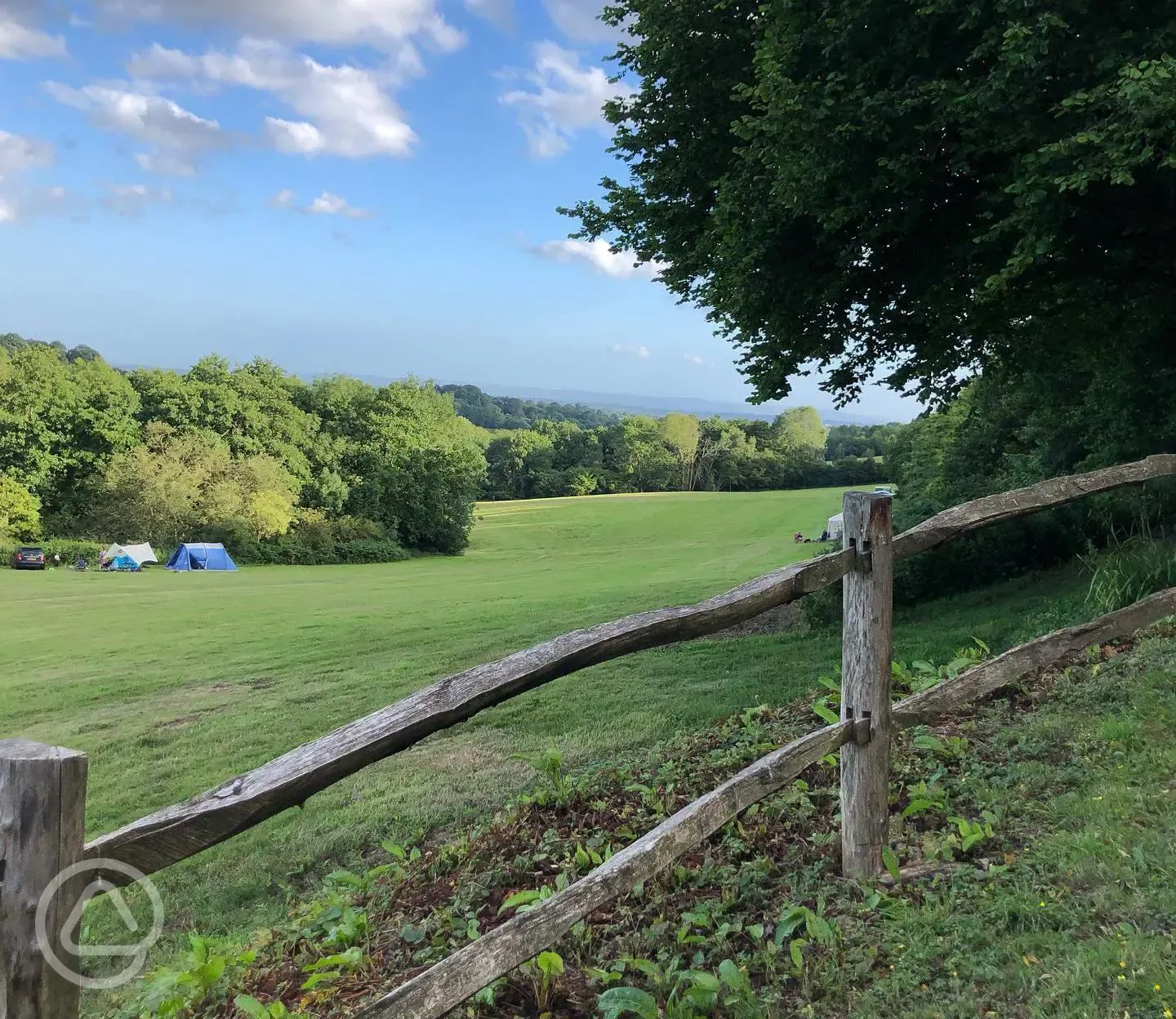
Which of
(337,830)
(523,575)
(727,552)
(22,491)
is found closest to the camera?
(337,830)

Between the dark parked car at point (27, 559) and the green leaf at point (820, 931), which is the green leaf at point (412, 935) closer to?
the green leaf at point (820, 931)

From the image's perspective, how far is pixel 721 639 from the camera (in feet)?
38.7

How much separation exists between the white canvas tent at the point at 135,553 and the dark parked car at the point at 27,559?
274 cm

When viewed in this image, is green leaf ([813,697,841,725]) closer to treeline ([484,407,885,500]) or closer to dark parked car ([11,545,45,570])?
dark parked car ([11,545,45,570])

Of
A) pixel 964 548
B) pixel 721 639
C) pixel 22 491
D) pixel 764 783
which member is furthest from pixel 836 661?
pixel 22 491

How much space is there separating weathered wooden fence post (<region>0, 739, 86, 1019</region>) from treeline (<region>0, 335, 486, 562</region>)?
50.2 metres

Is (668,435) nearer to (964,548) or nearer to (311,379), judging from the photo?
(311,379)

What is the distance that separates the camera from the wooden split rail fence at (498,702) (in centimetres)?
153

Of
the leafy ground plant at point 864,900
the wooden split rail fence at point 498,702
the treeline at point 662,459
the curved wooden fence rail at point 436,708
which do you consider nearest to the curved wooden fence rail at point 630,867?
the wooden split rail fence at point 498,702

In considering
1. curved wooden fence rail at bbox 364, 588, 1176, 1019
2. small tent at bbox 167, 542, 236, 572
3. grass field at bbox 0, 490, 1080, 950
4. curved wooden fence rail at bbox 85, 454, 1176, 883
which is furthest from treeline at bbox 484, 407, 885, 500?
curved wooden fence rail at bbox 85, 454, 1176, 883

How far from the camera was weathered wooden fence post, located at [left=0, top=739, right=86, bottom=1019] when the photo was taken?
151cm

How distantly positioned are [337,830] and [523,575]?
27662 mm

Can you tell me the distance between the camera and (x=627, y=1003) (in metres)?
2.54

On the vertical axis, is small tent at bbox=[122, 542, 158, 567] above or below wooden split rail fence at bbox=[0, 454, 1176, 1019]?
below
